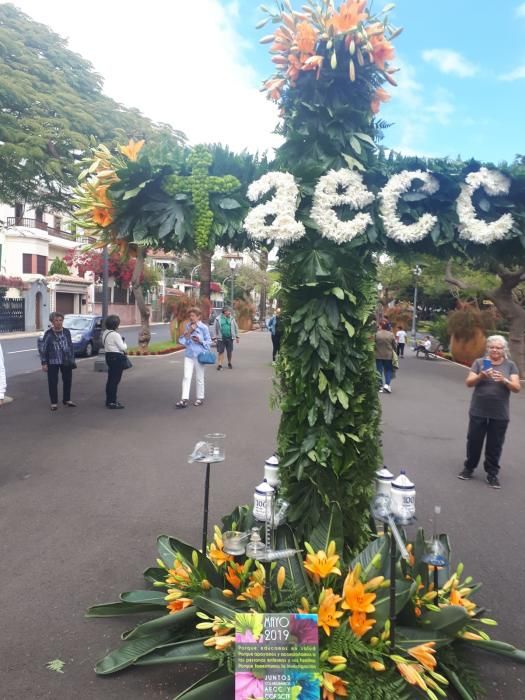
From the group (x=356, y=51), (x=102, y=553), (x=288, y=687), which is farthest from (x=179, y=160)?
(x=288, y=687)

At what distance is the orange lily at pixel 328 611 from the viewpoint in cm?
263

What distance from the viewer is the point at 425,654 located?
2555 mm

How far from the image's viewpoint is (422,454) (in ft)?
23.6

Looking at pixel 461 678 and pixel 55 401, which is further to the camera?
pixel 55 401

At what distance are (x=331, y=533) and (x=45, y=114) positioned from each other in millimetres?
8859

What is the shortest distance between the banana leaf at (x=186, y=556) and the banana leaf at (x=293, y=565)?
1.28ft

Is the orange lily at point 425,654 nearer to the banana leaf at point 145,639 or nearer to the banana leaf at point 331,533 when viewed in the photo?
the banana leaf at point 331,533

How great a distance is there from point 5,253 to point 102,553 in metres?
37.6

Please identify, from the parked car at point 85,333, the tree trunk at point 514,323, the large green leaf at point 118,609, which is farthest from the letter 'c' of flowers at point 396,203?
the parked car at point 85,333

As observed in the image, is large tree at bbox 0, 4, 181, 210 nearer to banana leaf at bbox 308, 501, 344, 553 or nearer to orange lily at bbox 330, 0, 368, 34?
orange lily at bbox 330, 0, 368, 34

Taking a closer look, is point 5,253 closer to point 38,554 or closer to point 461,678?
point 38,554

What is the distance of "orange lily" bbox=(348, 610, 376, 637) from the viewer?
2650 mm

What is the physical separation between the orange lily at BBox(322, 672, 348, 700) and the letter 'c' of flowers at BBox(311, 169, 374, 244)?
2.23m

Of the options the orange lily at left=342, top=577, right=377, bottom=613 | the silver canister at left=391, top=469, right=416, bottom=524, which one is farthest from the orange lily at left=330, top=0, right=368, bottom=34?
the orange lily at left=342, top=577, right=377, bottom=613
